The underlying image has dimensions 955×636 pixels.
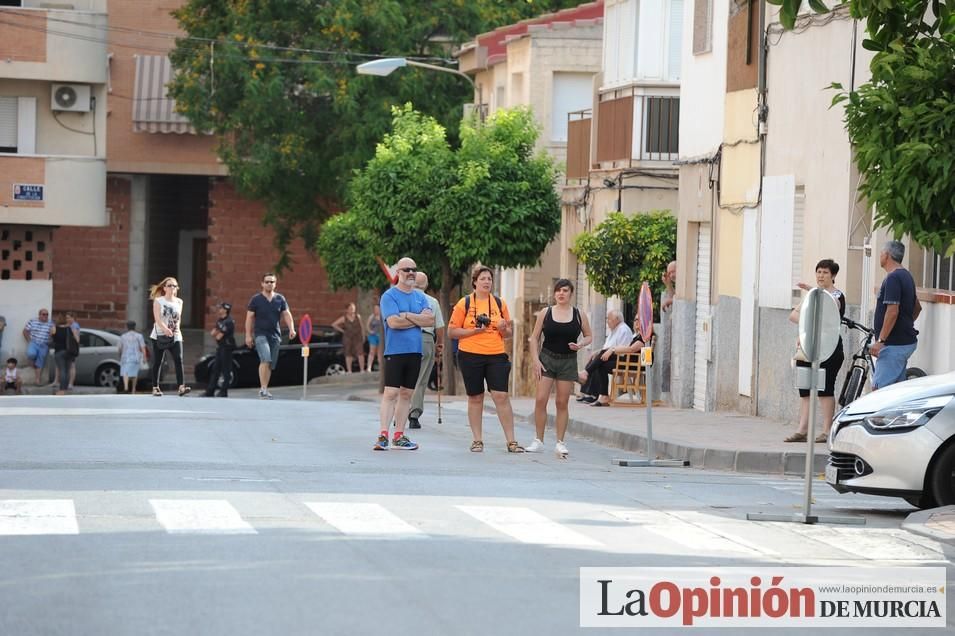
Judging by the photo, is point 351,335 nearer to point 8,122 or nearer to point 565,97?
point 565,97

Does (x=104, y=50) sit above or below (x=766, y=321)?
above

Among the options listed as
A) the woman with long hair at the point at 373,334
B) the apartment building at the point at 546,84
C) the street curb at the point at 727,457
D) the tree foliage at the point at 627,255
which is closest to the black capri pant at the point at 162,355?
the tree foliage at the point at 627,255

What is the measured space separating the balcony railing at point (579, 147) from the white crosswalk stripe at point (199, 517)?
23587 mm

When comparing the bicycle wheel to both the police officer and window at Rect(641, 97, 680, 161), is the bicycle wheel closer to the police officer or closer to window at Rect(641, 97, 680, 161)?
the police officer

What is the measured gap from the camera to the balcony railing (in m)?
36.4

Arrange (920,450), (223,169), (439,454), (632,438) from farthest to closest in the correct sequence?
1. (223,169)
2. (632,438)
3. (439,454)
4. (920,450)

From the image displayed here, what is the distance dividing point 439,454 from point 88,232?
3832 cm

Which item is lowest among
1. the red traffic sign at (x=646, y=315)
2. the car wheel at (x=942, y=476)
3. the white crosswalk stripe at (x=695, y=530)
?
the white crosswalk stripe at (x=695, y=530)

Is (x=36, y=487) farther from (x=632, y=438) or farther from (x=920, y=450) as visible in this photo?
(x=632, y=438)

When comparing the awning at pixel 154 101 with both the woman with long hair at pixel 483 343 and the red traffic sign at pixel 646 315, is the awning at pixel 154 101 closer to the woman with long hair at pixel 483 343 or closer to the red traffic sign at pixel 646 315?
the red traffic sign at pixel 646 315

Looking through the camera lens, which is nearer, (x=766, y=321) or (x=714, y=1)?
(x=766, y=321)

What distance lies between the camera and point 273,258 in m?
55.7

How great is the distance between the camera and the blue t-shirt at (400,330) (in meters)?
18.5

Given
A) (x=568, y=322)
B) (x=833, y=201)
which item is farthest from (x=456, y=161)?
(x=568, y=322)
